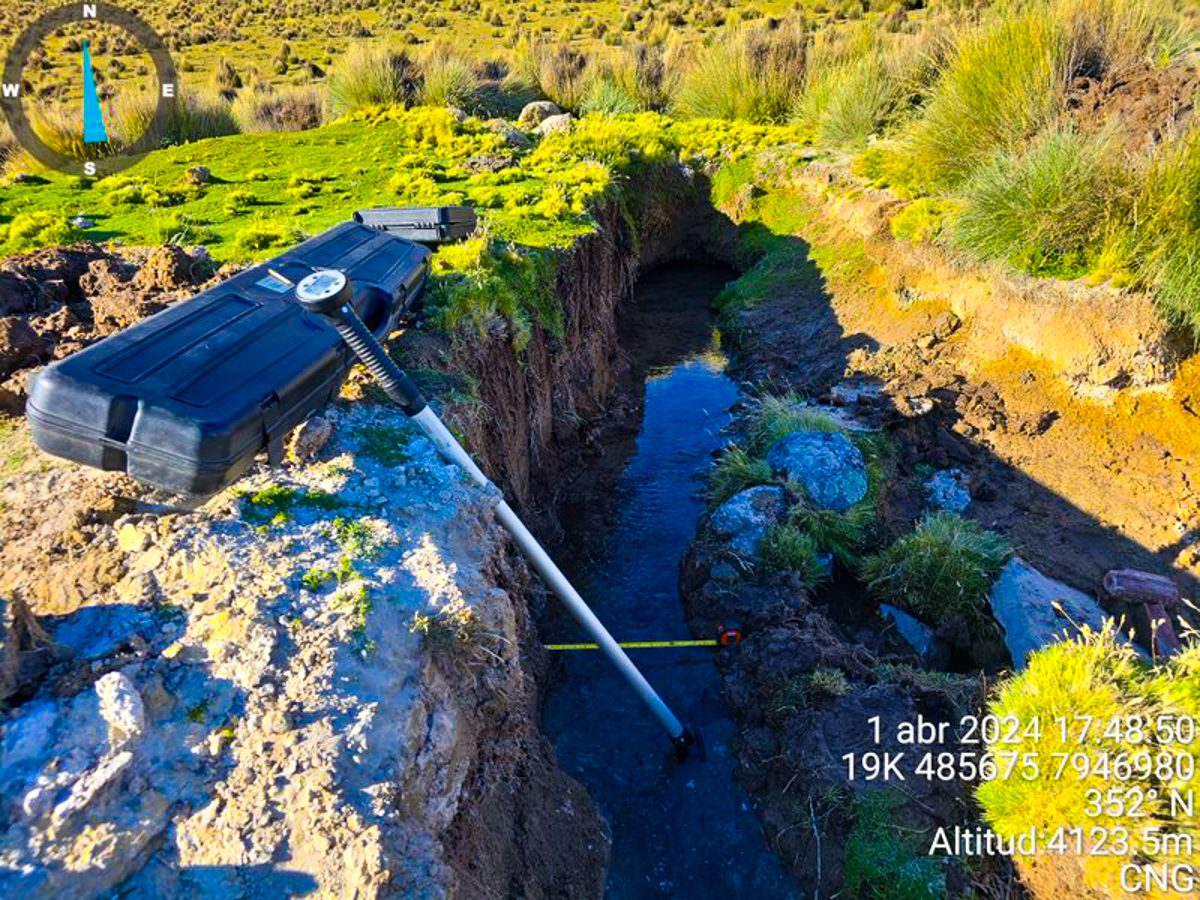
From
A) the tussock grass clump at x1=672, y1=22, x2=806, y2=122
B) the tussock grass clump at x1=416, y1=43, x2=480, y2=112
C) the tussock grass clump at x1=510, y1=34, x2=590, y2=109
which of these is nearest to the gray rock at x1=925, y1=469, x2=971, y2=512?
the tussock grass clump at x1=672, y1=22, x2=806, y2=122

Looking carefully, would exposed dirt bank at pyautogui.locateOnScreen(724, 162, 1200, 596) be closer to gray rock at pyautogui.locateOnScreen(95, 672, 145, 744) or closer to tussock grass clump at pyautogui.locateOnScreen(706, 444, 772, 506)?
tussock grass clump at pyautogui.locateOnScreen(706, 444, 772, 506)

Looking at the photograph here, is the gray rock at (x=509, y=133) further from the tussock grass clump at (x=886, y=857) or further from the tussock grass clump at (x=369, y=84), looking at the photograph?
the tussock grass clump at (x=886, y=857)

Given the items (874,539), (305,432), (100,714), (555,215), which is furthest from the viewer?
(555,215)

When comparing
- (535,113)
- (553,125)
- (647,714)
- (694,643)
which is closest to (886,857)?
(647,714)

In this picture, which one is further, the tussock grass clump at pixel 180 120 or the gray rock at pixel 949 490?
the tussock grass clump at pixel 180 120

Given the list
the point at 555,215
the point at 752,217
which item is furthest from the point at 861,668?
the point at 752,217

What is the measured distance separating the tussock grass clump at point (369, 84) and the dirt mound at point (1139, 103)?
16.1 m

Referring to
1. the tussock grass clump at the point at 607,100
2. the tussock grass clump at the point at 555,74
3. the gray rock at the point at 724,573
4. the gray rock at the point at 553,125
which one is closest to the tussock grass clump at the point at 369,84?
the tussock grass clump at the point at 555,74

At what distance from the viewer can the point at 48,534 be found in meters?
3.98

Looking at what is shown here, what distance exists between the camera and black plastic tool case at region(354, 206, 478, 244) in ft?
27.5

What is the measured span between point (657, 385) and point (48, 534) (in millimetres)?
9837

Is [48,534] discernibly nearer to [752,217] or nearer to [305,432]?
[305,432]

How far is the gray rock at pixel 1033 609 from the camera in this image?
6508 millimetres

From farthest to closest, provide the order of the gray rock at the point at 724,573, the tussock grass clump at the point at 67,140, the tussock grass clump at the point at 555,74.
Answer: the tussock grass clump at the point at 555,74, the tussock grass clump at the point at 67,140, the gray rock at the point at 724,573
